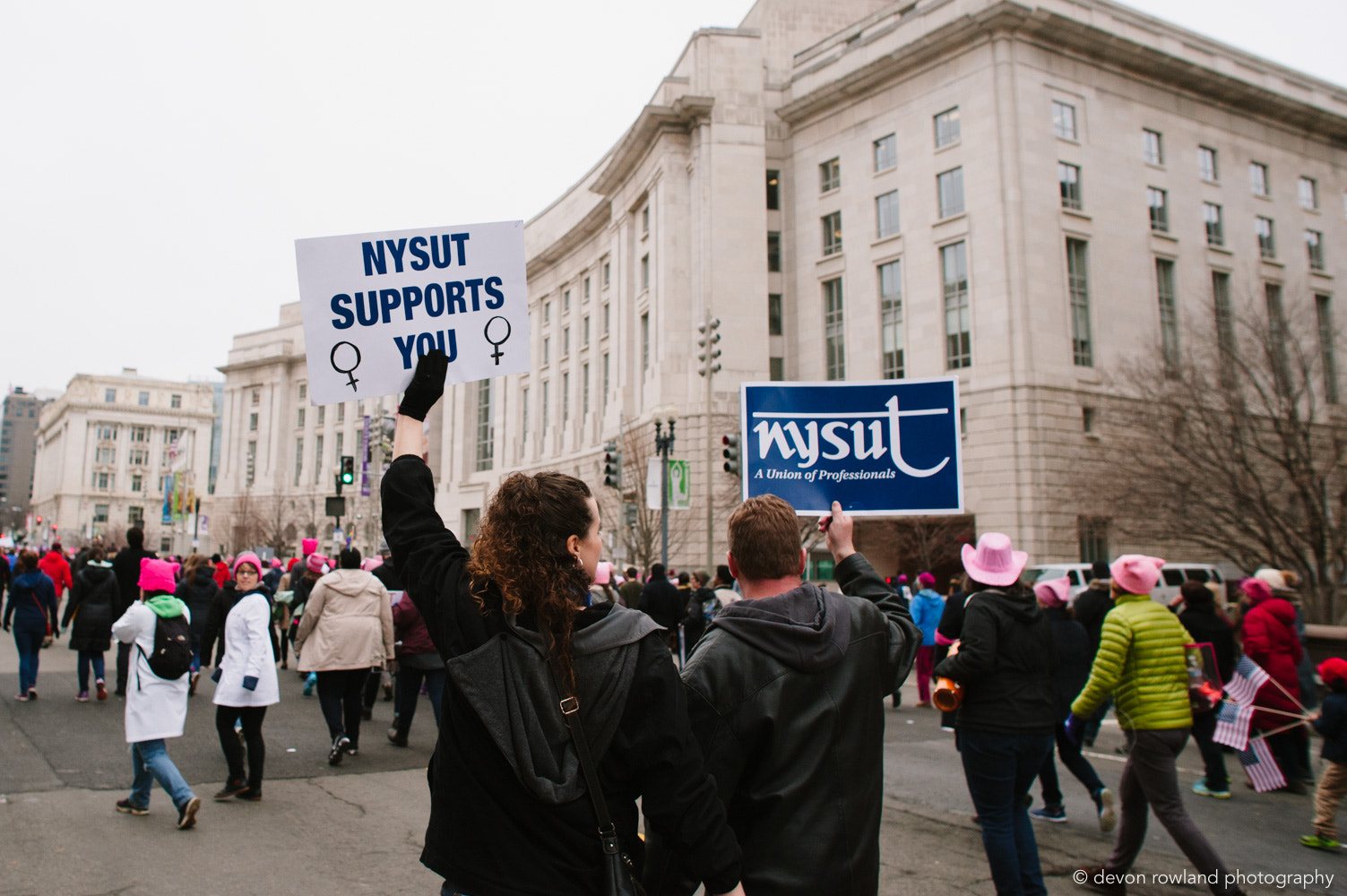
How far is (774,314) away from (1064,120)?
14597 millimetres

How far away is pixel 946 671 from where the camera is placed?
4988mm

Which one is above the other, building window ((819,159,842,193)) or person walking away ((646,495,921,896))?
building window ((819,159,842,193))

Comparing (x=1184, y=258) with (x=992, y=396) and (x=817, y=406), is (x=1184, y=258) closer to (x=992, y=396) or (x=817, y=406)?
(x=992, y=396)

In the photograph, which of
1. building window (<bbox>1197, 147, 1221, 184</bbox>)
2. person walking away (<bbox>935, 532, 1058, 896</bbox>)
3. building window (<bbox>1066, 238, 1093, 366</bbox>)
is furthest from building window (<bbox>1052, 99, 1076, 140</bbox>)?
person walking away (<bbox>935, 532, 1058, 896</bbox>)

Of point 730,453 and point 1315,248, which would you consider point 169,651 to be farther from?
point 1315,248

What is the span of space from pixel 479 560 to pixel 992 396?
34682 mm

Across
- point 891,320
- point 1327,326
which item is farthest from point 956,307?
point 1327,326

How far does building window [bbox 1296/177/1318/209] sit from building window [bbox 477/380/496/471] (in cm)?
4947

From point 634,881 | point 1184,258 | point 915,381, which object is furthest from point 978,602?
point 1184,258

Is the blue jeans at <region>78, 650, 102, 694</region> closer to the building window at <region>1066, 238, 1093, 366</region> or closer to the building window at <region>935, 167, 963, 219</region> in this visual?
the building window at <region>935, 167, 963, 219</region>

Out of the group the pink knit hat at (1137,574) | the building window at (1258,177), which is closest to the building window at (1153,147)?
the building window at (1258,177)

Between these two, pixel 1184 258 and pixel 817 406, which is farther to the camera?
pixel 1184 258

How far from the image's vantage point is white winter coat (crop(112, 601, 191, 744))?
6375 millimetres

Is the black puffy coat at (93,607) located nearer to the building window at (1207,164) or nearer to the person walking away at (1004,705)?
the person walking away at (1004,705)
